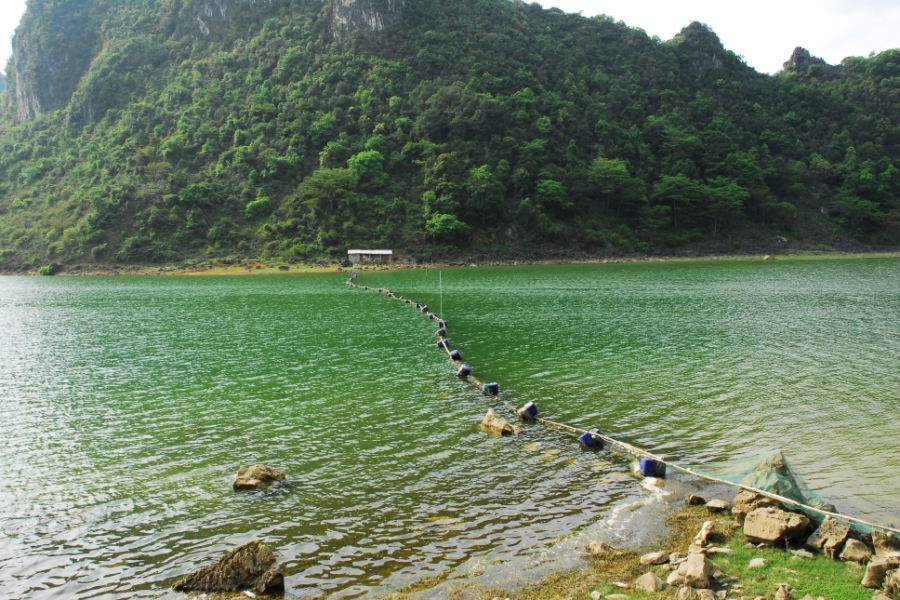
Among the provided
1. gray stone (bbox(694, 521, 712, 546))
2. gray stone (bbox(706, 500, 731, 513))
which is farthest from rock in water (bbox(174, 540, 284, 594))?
gray stone (bbox(706, 500, 731, 513))

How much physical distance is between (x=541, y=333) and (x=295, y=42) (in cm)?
14131

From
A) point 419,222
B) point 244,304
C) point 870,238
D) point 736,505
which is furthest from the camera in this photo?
point 870,238

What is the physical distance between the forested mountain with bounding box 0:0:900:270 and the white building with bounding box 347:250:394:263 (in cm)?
491

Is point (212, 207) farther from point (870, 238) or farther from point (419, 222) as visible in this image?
point (870, 238)

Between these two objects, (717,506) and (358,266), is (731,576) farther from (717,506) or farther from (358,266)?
(358,266)

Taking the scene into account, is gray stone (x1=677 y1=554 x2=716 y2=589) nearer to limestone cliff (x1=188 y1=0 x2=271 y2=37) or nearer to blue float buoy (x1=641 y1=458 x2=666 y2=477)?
→ blue float buoy (x1=641 y1=458 x2=666 y2=477)

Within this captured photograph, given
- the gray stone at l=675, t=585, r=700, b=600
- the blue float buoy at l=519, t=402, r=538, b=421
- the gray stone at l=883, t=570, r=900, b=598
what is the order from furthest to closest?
1. the blue float buoy at l=519, t=402, r=538, b=421
2. the gray stone at l=675, t=585, r=700, b=600
3. the gray stone at l=883, t=570, r=900, b=598

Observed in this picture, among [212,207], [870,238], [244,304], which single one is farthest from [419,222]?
[870,238]

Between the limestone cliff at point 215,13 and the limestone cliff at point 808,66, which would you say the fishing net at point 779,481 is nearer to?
the limestone cliff at point 215,13

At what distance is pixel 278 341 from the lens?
2819cm

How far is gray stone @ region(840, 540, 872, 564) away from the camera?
7289mm

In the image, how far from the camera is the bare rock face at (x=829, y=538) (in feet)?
24.8

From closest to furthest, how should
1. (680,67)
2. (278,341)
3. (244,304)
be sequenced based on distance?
1. (278,341)
2. (244,304)
3. (680,67)

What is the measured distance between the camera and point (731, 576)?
23.4ft
